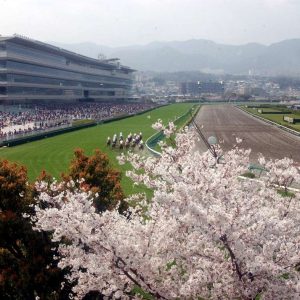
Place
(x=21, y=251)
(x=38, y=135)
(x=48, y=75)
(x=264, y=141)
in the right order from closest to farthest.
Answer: (x=21, y=251), (x=264, y=141), (x=38, y=135), (x=48, y=75)

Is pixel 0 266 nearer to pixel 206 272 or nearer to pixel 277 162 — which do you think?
pixel 206 272

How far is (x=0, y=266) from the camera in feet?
36.7

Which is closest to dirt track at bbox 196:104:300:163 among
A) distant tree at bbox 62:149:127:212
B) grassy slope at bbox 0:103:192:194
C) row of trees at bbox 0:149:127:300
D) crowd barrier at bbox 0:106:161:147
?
grassy slope at bbox 0:103:192:194

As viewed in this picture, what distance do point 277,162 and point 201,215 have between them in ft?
19.0

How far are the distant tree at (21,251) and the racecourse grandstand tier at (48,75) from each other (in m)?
67.2

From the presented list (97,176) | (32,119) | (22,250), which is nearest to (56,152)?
(97,176)

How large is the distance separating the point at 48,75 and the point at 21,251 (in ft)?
276

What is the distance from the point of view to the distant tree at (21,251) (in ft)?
34.6

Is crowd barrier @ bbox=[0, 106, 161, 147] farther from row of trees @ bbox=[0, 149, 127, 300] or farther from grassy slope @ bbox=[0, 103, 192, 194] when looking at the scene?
row of trees @ bbox=[0, 149, 127, 300]

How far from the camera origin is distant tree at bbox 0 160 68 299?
34.6 feet

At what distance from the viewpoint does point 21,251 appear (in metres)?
11.6

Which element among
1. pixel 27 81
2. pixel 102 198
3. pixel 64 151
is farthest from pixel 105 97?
pixel 102 198

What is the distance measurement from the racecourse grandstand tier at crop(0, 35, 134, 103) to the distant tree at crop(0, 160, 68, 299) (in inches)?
2644

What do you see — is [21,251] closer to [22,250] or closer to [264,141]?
[22,250]
